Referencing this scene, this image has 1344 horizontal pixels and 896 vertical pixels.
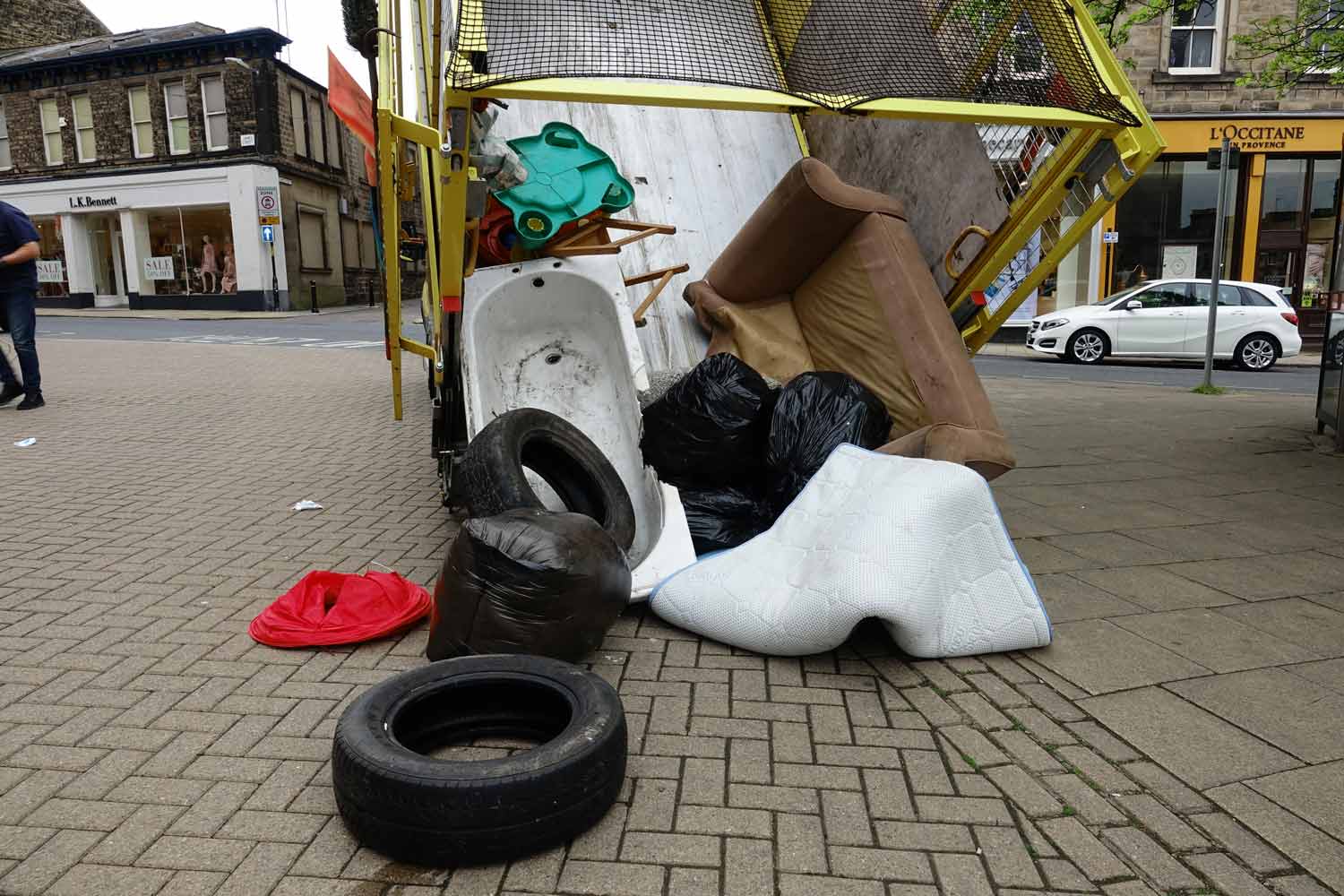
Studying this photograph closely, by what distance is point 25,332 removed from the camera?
26.2 feet

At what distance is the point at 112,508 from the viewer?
502cm

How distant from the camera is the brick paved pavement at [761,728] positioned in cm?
208

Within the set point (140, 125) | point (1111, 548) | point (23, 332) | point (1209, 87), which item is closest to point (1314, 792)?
point (1111, 548)

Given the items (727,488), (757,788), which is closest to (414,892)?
(757,788)

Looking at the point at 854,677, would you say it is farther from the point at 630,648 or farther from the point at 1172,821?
the point at 1172,821

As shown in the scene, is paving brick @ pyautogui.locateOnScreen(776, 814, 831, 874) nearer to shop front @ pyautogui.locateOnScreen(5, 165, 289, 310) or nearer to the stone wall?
the stone wall

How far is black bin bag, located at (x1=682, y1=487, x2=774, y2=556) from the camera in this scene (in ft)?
13.4

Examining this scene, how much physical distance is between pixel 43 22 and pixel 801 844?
42417mm

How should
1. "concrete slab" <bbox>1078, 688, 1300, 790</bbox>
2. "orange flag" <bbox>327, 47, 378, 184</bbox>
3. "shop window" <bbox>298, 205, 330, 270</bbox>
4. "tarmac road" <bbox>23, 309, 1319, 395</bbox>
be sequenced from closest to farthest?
1. "concrete slab" <bbox>1078, 688, 1300, 790</bbox>
2. "orange flag" <bbox>327, 47, 378, 184</bbox>
3. "tarmac road" <bbox>23, 309, 1319, 395</bbox>
4. "shop window" <bbox>298, 205, 330, 270</bbox>

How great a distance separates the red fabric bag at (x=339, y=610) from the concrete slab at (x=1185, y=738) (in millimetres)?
2335

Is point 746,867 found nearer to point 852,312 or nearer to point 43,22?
point 852,312

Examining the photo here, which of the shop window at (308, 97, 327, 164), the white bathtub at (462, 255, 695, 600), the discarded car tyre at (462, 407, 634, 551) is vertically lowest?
the discarded car tyre at (462, 407, 634, 551)

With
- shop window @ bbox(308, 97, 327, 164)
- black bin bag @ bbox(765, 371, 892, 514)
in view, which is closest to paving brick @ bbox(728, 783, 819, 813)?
black bin bag @ bbox(765, 371, 892, 514)

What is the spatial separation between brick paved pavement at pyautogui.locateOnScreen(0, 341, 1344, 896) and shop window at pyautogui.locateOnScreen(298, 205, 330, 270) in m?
25.4
